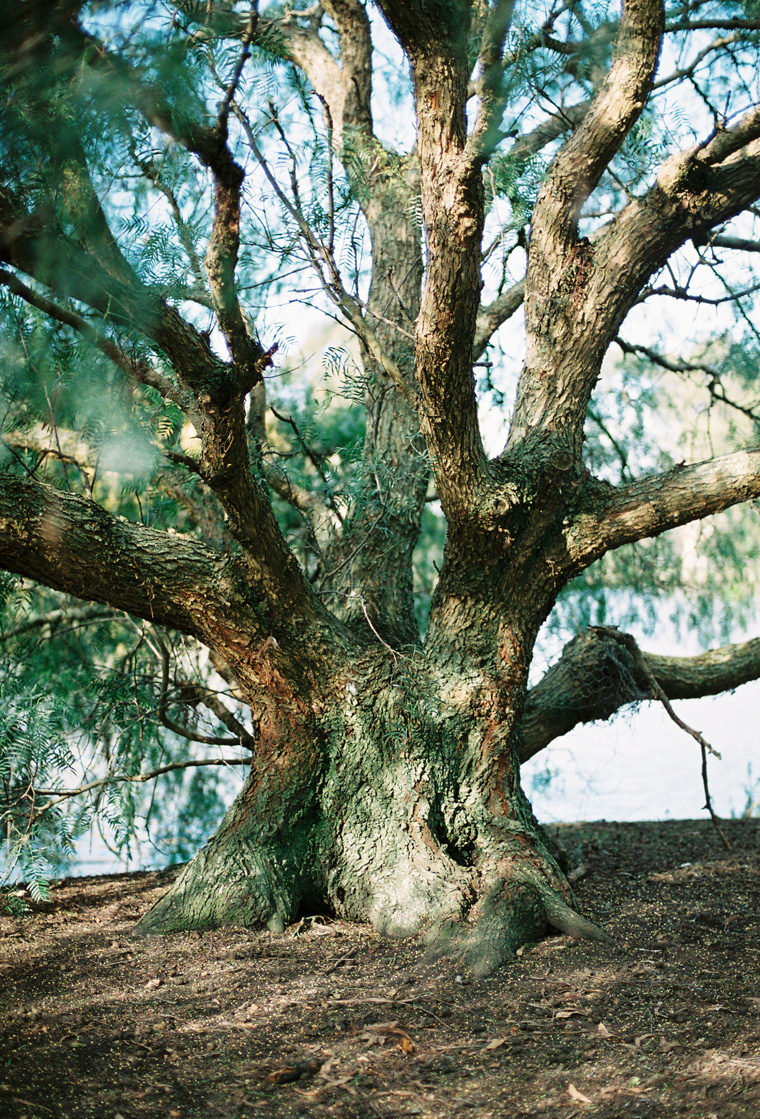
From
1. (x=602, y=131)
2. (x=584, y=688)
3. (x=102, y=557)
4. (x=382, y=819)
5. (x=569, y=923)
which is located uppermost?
(x=602, y=131)

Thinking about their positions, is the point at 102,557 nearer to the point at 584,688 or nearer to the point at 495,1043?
the point at 495,1043

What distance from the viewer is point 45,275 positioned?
4.33 ft

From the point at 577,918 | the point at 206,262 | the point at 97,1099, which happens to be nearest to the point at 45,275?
the point at 206,262

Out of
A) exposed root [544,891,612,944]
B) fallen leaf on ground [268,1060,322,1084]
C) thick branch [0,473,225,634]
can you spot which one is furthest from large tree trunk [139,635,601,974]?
fallen leaf on ground [268,1060,322,1084]

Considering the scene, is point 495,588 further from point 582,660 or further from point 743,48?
point 743,48

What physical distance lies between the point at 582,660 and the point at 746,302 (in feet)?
5.01

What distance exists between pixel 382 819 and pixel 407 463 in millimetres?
1113

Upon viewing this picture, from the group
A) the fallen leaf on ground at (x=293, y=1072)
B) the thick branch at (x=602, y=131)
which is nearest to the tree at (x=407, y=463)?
the thick branch at (x=602, y=131)

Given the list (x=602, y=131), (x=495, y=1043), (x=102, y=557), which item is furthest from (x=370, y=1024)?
(x=602, y=131)

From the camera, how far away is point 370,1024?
5.39 ft

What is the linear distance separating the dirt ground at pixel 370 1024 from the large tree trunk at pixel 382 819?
0.09 m

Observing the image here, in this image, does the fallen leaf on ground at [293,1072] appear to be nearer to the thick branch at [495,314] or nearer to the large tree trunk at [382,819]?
the large tree trunk at [382,819]

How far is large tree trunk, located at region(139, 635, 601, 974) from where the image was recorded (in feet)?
7.20

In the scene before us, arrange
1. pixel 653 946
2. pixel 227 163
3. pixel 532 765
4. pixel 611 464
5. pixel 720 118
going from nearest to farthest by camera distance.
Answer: pixel 227 163, pixel 653 946, pixel 720 118, pixel 611 464, pixel 532 765
